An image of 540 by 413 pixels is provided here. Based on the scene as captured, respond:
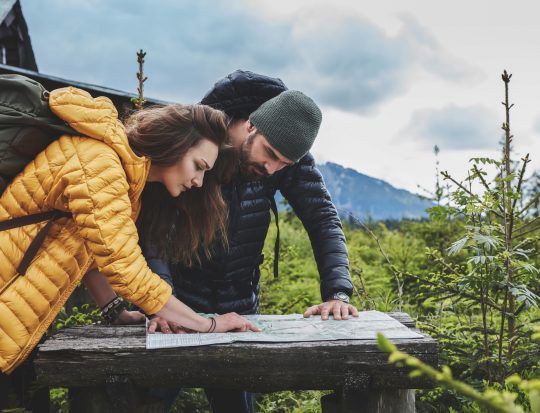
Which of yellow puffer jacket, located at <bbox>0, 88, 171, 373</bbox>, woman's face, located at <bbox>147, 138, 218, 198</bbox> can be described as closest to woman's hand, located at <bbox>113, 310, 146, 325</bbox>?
yellow puffer jacket, located at <bbox>0, 88, 171, 373</bbox>

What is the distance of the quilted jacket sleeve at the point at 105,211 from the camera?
193 cm

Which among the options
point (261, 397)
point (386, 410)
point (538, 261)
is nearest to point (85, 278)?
point (386, 410)

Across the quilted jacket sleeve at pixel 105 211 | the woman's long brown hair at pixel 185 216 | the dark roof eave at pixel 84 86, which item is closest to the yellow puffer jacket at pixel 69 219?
the quilted jacket sleeve at pixel 105 211

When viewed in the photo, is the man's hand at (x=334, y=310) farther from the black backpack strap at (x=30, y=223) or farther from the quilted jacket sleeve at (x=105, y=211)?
the black backpack strap at (x=30, y=223)

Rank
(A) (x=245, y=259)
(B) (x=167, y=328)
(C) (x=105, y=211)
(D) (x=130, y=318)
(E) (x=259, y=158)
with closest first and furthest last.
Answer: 1. (C) (x=105, y=211)
2. (B) (x=167, y=328)
3. (D) (x=130, y=318)
4. (E) (x=259, y=158)
5. (A) (x=245, y=259)

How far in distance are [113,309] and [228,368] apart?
2.64ft

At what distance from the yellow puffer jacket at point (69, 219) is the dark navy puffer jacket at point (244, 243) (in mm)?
878

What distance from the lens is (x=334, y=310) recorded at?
269cm

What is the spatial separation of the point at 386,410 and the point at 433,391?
148cm

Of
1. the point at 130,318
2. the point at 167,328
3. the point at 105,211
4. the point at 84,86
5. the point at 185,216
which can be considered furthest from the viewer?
the point at 84,86

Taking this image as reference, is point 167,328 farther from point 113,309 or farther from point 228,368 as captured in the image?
point 113,309

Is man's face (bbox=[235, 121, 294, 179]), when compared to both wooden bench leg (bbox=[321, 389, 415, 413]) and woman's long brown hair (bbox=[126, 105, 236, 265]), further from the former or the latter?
wooden bench leg (bbox=[321, 389, 415, 413])

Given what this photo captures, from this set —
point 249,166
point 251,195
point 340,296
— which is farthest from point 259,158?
point 340,296

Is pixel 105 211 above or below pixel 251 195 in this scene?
below
